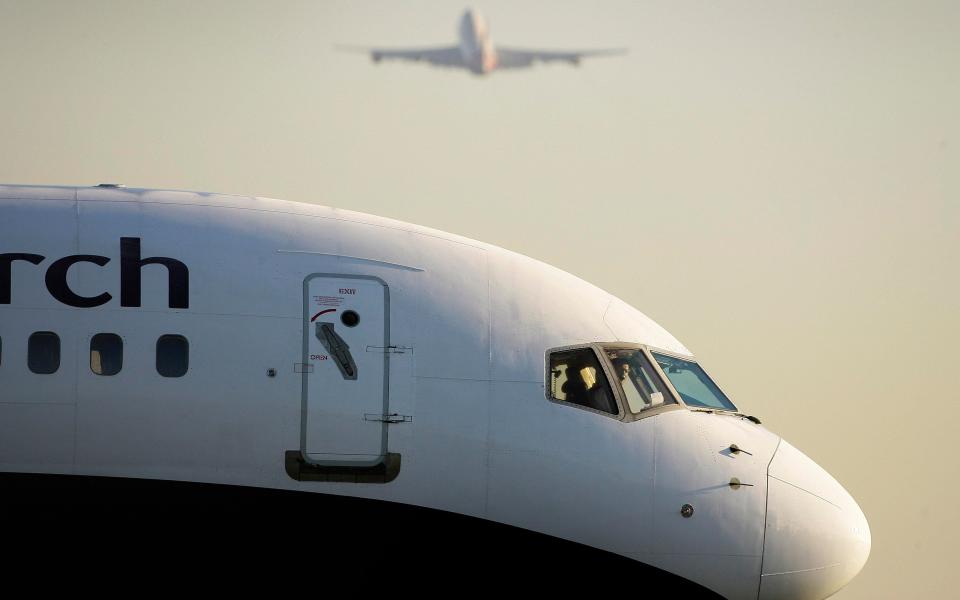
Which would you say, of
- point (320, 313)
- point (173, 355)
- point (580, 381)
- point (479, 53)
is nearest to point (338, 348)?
point (320, 313)

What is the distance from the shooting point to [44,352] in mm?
18094

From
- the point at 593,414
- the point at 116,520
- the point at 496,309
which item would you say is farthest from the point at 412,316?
the point at 116,520

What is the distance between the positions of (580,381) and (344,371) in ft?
8.73

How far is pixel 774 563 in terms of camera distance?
19.2 m

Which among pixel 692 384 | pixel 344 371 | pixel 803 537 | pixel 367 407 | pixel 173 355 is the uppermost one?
pixel 173 355

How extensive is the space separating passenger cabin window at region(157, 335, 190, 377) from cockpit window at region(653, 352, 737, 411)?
17.6 feet

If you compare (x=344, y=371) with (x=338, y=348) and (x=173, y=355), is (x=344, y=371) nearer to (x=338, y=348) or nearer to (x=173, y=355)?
(x=338, y=348)

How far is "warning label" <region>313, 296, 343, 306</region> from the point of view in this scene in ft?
61.8

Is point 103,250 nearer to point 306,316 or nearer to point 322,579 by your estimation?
point 306,316

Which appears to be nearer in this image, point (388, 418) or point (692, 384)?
point (388, 418)

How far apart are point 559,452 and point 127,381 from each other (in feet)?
15.2

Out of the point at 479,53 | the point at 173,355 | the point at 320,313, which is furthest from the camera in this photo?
the point at 479,53

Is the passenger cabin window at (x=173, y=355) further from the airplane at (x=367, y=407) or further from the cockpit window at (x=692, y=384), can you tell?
the cockpit window at (x=692, y=384)

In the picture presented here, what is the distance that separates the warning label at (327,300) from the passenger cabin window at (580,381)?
2443 mm
